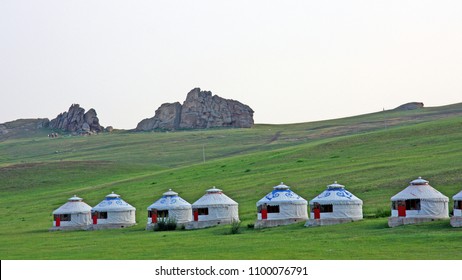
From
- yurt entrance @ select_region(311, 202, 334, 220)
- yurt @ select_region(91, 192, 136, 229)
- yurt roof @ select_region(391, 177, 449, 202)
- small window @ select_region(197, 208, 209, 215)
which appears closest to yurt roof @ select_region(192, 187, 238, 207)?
small window @ select_region(197, 208, 209, 215)

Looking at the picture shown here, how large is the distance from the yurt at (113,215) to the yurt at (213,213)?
260 inches

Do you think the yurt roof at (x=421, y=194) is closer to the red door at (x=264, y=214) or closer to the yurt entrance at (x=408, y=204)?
the yurt entrance at (x=408, y=204)

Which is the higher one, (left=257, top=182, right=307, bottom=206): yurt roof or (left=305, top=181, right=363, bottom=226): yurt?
(left=257, top=182, right=307, bottom=206): yurt roof

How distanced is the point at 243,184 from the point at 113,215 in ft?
56.3

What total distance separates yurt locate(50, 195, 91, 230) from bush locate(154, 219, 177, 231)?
338 inches

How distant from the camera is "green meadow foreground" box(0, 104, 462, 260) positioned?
4141 centimetres

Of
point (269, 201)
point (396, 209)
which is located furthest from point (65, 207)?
point (396, 209)

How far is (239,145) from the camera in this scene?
148750 millimetres

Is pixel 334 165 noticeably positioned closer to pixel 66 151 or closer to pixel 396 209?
pixel 396 209

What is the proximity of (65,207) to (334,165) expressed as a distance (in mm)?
25557

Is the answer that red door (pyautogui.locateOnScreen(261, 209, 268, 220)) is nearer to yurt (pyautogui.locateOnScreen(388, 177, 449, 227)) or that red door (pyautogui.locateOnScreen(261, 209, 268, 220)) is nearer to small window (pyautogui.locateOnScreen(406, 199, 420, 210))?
yurt (pyautogui.locateOnScreen(388, 177, 449, 227))

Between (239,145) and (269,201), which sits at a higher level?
(239,145)

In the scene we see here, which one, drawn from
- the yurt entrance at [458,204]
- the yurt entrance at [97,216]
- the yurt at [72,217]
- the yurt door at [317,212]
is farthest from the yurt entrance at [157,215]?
the yurt entrance at [458,204]

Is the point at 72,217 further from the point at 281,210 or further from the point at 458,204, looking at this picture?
the point at 458,204
